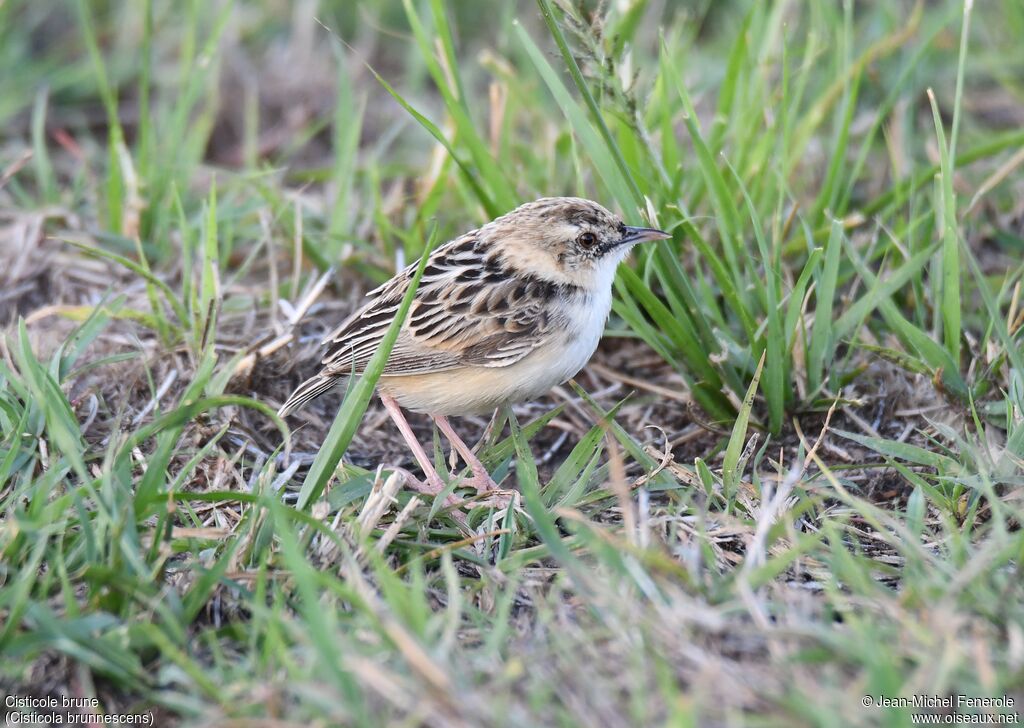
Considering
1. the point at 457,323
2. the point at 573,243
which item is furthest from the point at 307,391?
the point at 573,243

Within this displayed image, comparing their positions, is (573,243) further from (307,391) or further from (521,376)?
(307,391)

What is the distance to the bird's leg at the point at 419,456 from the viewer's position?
480cm

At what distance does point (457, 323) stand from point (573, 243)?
2.15ft

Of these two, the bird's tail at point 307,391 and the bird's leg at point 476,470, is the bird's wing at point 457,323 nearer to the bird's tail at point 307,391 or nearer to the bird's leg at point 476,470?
the bird's tail at point 307,391

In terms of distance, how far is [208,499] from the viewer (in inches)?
158

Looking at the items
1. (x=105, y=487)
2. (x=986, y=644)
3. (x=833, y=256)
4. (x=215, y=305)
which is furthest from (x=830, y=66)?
(x=105, y=487)

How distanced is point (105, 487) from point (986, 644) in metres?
2.85

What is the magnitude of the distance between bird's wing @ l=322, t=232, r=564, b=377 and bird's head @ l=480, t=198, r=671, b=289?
10cm

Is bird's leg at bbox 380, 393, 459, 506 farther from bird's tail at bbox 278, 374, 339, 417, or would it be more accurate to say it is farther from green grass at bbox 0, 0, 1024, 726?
bird's tail at bbox 278, 374, 339, 417

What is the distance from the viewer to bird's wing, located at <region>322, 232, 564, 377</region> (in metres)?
4.97

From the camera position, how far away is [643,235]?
5.02 m

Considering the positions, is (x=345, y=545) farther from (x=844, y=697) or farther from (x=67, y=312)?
(x=67, y=312)

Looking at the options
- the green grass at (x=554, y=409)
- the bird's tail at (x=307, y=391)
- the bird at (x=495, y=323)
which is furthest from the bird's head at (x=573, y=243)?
the bird's tail at (x=307, y=391)

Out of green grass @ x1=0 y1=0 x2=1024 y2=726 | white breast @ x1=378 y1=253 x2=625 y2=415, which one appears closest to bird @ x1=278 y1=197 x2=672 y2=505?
white breast @ x1=378 y1=253 x2=625 y2=415
